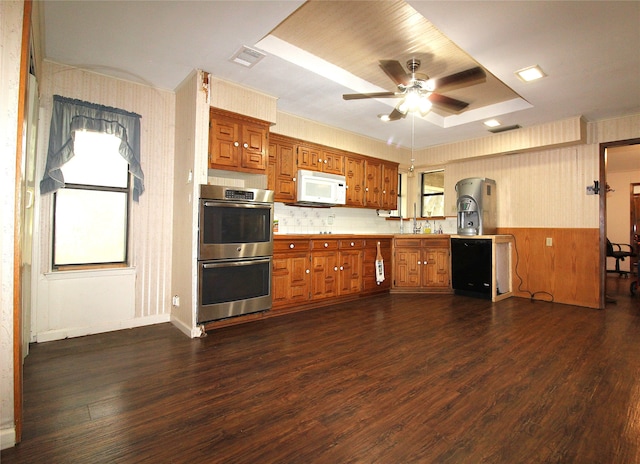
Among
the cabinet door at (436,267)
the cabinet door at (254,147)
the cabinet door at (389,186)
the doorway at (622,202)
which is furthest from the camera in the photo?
the doorway at (622,202)

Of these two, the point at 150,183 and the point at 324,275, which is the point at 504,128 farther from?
the point at 150,183

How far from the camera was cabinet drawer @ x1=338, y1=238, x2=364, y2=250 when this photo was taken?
486 cm

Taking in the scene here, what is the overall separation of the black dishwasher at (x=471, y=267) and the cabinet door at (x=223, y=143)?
3851 mm

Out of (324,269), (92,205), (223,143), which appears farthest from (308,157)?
(92,205)

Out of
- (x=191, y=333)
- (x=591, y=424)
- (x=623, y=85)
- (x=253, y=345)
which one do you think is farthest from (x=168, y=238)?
(x=623, y=85)

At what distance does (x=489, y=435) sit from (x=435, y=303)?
3203 mm

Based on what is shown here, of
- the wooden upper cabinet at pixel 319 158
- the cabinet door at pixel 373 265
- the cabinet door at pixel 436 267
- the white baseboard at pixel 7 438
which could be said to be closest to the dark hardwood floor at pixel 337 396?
the white baseboard at pixel 7 438

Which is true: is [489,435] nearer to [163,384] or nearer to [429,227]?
[163,384]

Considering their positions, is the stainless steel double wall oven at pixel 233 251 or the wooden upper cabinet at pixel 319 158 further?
the wooden upper cabinet at pixel 319 158

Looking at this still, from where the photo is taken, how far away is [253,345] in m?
3.04

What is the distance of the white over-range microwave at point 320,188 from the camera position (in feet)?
15.5

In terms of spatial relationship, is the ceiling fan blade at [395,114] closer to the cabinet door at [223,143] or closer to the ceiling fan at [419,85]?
the ceiling fan at [419,85]

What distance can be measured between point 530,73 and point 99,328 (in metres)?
5.14

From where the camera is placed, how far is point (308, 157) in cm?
491
